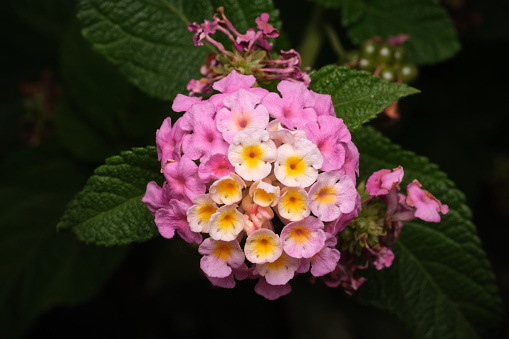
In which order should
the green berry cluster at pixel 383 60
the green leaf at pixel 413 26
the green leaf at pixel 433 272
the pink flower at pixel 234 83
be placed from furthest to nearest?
the green leaf at pixel 413 26
the green berry cluster at pixel 383 60
the green leaf at pixel 433 272
the pink flower at pixel 234 83

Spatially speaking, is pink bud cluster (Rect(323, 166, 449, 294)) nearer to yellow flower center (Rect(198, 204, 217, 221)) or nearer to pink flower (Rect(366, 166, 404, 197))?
pink flower (Rect(366, 166, 404, 197))

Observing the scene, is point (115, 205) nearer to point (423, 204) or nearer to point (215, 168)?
point (215, 168)

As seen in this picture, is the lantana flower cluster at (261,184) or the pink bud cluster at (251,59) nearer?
the lantana flower cluster at (261,184)

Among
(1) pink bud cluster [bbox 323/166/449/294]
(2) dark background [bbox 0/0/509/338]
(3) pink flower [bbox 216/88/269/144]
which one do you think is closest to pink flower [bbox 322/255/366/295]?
(1) pink bud cluster [bbox 323/166/449/294]

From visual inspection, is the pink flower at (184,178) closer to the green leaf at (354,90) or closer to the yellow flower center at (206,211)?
the yellow flower center at (206,211)

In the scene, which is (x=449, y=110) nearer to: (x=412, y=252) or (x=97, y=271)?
(x=412, y=252)

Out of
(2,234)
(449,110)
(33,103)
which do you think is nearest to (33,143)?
(33,103)

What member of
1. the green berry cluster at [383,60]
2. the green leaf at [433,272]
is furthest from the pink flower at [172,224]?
the green berry cluster at [383,60]
